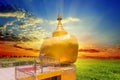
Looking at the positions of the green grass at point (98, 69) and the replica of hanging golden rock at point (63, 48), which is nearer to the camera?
the replica of hanging golden rock at point (63, 48)

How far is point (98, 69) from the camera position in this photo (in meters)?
10.8

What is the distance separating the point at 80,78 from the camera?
1053 cm

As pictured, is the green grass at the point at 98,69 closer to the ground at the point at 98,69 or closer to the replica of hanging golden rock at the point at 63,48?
the ground at the point at 98,69

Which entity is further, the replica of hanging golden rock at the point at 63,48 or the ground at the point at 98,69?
the ground at the point at 98,69

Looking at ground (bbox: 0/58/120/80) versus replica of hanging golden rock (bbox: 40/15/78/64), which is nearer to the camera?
replica of hanging golden rock (bbox: 40/15/78/64)

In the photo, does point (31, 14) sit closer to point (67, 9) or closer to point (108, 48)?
point (67, 9)

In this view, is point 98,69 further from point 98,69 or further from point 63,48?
point 63,48

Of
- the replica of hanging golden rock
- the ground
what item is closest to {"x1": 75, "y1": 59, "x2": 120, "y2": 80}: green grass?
the ground

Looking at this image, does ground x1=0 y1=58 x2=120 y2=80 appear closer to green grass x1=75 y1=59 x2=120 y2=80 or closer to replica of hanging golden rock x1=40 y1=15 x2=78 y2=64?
green grass x1=75 y1=59 x2=120 y2=80

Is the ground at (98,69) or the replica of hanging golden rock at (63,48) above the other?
the replica of hanging golden rock at (63,48)

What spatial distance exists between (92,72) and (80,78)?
723 mm

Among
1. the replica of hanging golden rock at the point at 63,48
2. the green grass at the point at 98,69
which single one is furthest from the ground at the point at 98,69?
the replica of hanging golden rock at the point at 63,48

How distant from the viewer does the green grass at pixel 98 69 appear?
408 inches

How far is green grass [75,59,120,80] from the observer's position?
10359 millimetres
